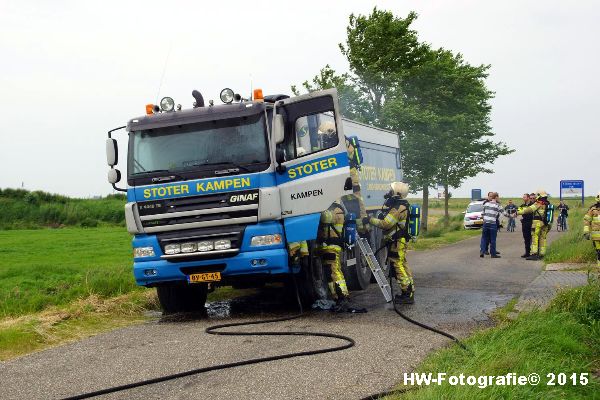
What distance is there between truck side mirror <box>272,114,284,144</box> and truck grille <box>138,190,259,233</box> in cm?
73

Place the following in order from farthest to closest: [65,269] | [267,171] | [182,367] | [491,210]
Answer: [491,210], [65,269], [267,171], [182,367]

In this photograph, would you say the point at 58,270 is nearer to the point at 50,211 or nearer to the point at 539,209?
the point at 539,209

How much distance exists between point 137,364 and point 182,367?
1.73ft

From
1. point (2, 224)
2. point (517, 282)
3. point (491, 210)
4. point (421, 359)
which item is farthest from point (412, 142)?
point (421, 359)

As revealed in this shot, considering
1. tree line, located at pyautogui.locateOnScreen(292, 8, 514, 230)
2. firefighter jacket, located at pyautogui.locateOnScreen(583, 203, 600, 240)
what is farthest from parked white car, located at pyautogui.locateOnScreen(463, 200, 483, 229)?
firefighter jacket, located at pyautogui.locateOnScreen(583, 203, 600, 240)

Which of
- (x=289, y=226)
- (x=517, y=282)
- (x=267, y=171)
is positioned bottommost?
(x=517, y=282)

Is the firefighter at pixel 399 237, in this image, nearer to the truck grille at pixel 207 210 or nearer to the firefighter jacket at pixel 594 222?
the truck grille at pixel 207 210

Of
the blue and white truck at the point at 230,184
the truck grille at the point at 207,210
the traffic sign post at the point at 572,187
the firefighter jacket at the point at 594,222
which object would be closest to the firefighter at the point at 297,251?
the blue and white truck at the point at 230,184

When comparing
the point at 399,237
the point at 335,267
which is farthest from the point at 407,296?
the point at 335,267

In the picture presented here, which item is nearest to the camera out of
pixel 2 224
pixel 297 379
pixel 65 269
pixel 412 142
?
pixel 297 379

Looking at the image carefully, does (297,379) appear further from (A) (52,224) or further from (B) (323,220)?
(A) (52,224)

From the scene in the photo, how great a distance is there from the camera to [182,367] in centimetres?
634

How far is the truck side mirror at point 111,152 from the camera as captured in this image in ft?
30.9

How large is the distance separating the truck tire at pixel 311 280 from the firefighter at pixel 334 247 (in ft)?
0.69
